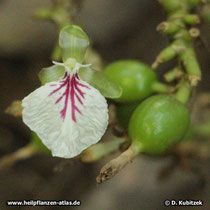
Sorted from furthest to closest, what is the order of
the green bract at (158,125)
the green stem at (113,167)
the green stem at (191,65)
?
the green stem at (191,65) < the green bract at (158,125) < the green stem at (113,167)

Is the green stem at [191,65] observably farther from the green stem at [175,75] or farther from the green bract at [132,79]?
the green bract at [132,79]

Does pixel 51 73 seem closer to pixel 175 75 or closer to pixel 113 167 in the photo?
pixel 113 167

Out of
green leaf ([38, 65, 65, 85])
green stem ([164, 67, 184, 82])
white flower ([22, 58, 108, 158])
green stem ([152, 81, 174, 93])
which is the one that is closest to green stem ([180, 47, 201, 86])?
green stem ([164, 67, 184, 82])

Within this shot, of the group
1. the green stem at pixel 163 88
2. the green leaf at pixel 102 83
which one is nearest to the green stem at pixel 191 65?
the green stem at pixel 163 88

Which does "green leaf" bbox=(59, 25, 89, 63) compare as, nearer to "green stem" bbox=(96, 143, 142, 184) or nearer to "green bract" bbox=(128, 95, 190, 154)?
"green bract" bbox=(128, 95, 190, 154)

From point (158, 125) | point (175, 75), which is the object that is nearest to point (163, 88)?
point (175, 75)

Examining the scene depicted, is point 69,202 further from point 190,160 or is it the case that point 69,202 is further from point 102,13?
point 102,13
